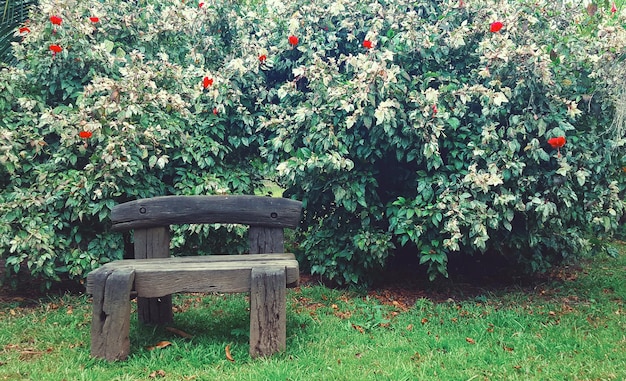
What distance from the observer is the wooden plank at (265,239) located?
3859 mm

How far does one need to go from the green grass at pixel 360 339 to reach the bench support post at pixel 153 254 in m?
0.12

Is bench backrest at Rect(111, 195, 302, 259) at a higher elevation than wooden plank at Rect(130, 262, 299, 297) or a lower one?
higher

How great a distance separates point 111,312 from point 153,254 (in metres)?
0.71

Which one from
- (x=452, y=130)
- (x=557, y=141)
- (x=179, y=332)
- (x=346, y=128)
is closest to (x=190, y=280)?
(x=179, y=332)

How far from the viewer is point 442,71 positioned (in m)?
4.74

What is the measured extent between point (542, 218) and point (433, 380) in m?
2.00

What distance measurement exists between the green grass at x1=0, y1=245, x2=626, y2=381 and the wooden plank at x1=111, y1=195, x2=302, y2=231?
0.77m

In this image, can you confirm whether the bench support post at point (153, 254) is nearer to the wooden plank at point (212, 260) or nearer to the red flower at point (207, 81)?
the wooden plank at point (212, 260)

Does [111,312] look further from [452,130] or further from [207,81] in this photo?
[452,130]

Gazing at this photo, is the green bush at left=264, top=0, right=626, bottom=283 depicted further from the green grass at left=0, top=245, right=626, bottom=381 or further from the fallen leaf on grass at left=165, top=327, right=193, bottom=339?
the fallen leaf on grass at left=165, top=327, right=193, bottom=339

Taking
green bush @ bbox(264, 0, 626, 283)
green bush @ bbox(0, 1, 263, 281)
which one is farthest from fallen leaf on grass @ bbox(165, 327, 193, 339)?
A: green bush @ bbox(264, 0, 626, 283)

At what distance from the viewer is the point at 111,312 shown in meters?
3.11

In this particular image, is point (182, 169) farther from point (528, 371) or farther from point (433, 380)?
point (528, 371)

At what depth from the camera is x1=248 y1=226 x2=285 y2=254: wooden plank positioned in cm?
386
